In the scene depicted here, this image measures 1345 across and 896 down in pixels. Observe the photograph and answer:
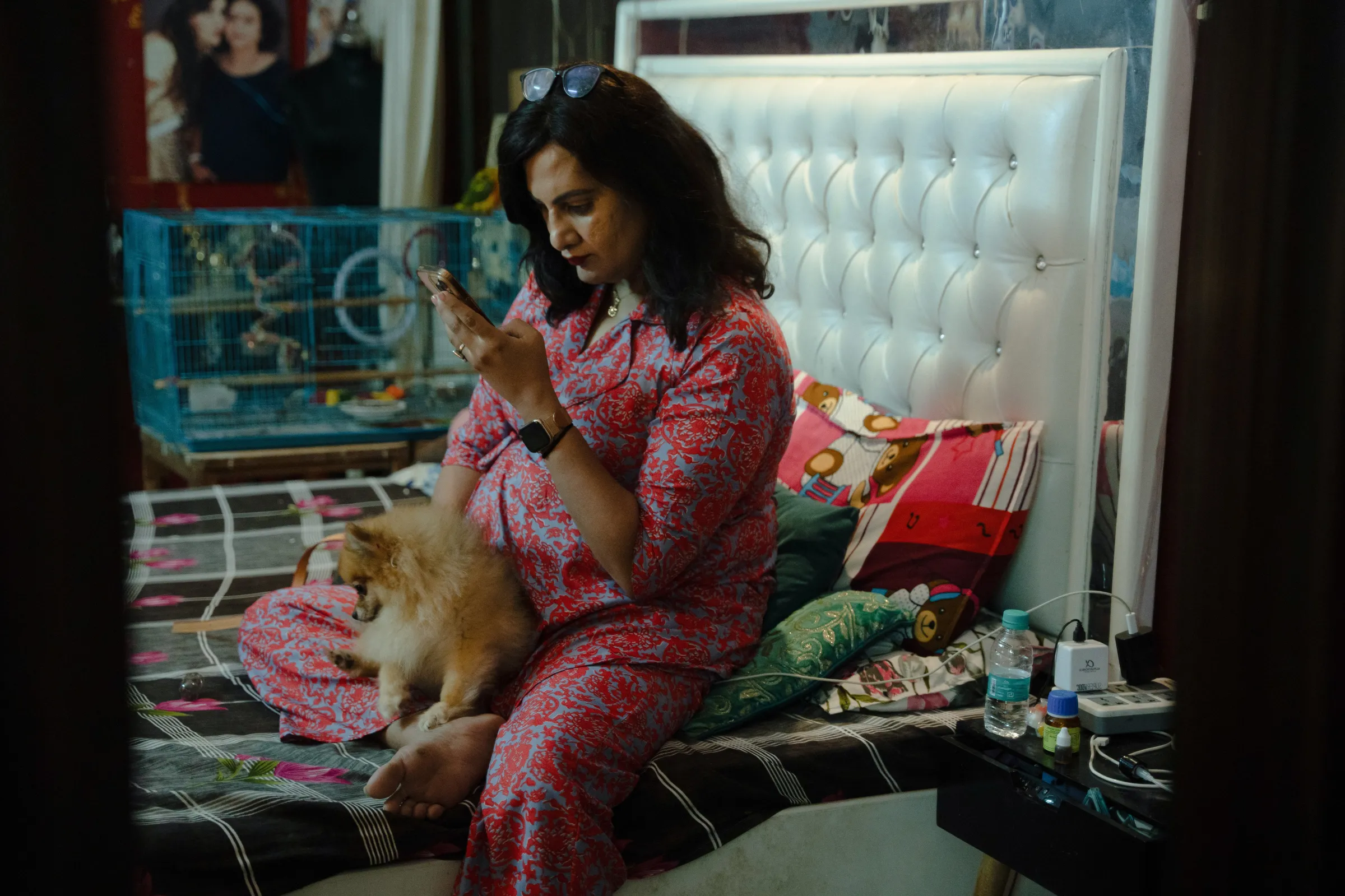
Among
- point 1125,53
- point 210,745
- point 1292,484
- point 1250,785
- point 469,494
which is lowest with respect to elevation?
point 210,745

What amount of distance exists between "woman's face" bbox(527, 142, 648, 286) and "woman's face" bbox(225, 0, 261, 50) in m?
2.85

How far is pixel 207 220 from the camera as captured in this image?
3514 mm

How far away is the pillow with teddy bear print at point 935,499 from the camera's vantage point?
1979mm

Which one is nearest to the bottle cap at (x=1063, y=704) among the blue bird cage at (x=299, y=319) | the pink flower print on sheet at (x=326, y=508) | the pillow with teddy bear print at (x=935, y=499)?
the pillow with teddy bear print at (x=935, y=499)

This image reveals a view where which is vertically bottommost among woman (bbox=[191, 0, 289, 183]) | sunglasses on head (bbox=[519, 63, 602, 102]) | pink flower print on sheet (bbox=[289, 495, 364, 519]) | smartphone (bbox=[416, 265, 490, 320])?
pink flower print on sheet (bbox=[289, 495, 364, 519])

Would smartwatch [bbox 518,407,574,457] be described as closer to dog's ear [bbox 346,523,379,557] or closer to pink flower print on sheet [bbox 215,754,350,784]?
dog's ear [bbox 346,523,379,557]

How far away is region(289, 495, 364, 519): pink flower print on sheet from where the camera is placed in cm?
271

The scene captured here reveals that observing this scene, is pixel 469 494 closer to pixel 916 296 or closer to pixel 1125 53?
pixel 916 296

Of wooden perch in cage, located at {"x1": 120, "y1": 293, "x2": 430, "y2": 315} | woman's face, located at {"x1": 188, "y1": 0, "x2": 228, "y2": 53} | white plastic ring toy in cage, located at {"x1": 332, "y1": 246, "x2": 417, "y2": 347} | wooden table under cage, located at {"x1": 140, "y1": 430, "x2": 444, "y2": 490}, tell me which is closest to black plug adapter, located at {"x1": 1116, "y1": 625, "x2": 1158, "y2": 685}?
wooden table under cage, located at {"x1": 140, "y1": 430, "x2": 444, "y2": 490}

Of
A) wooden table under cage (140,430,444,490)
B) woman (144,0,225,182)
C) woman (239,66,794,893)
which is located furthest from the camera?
woman (144,0,225,182)

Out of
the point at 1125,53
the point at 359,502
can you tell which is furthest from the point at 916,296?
the point at 359,502

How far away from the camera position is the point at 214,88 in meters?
4.12

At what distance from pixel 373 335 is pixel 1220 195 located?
3578 mm

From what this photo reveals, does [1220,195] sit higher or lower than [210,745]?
higher
